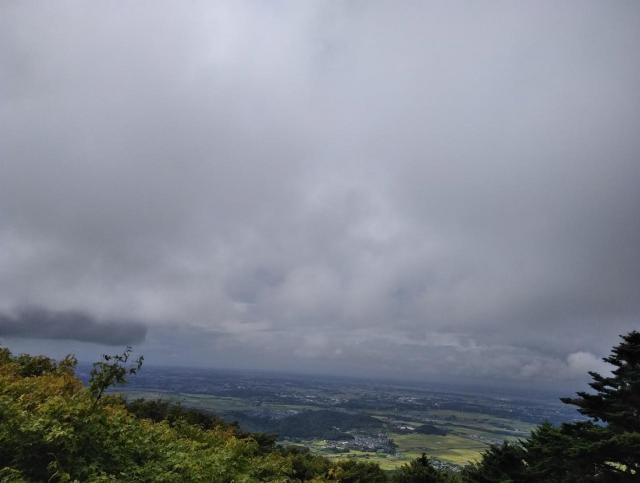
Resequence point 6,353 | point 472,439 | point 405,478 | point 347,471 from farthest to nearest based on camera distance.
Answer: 1. point 472,439
2. point 405,478
3. point 347,471
4. point 6,353

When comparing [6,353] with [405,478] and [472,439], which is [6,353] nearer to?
[405,478]

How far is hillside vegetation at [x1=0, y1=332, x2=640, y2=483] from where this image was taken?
1124cm

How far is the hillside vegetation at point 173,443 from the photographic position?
443 inches

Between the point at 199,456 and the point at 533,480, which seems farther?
the point at 533,480

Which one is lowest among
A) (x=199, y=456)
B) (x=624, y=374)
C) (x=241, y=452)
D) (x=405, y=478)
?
(x=405, y=478)

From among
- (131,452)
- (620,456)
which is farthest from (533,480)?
(131,452)

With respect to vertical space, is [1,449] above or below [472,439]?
above

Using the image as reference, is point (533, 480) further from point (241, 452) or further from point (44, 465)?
point (44, 465)

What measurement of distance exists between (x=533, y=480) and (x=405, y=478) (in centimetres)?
996

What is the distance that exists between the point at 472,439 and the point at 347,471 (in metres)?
184

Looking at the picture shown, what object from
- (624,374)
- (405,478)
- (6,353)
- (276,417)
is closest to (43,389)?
(6,353)

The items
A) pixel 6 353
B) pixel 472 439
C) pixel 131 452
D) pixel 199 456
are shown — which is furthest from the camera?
pixel 472 439

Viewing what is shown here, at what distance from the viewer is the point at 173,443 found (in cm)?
1655

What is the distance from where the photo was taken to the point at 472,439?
179250 mm
